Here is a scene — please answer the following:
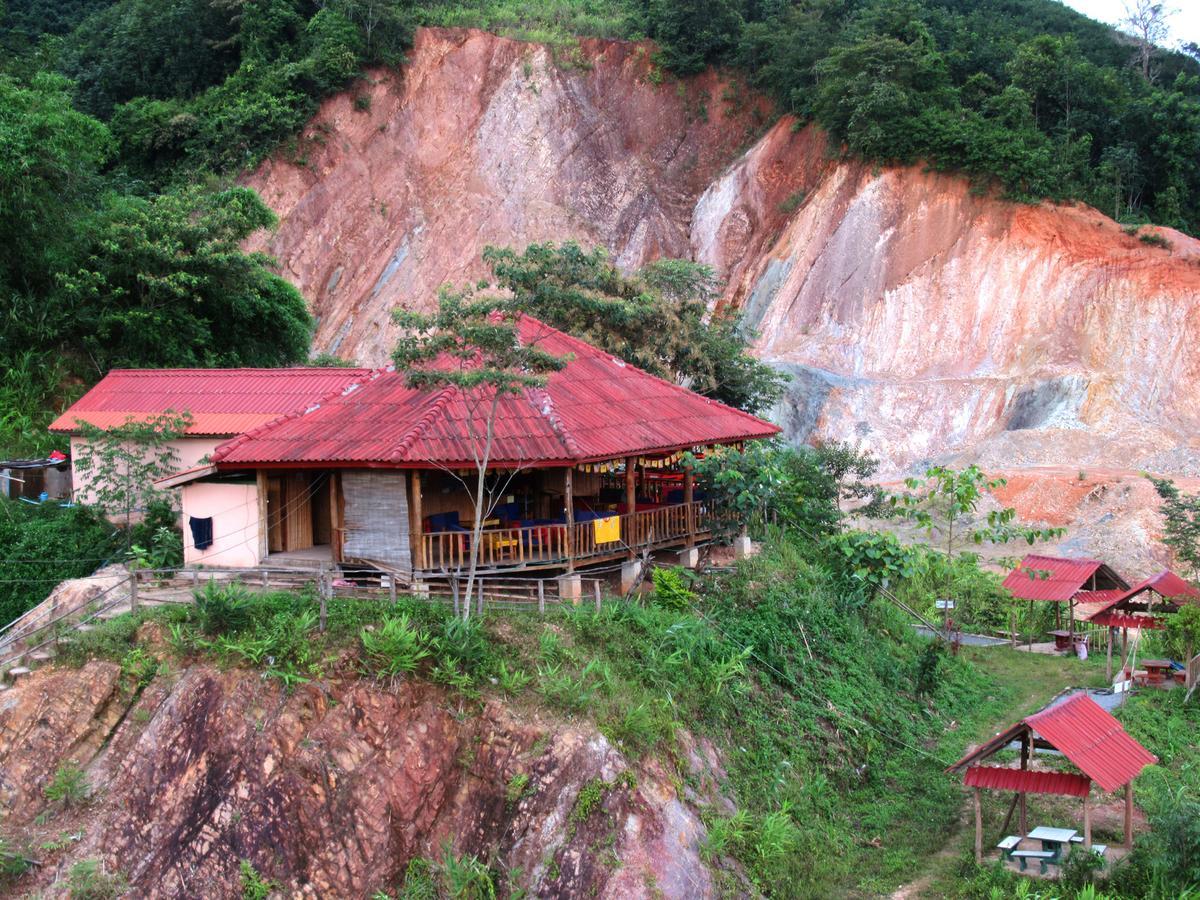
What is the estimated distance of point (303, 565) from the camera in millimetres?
17219

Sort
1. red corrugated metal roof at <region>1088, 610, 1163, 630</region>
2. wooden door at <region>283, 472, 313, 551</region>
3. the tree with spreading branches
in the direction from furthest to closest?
red corrugated metal roof at <region>1088, 610, 1163, 630</region> < wooden door at <region>283, 472, 313, 551</region> < the tree with spreading branches

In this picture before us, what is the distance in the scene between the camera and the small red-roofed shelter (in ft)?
42.6

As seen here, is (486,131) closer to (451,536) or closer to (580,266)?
(580,266)

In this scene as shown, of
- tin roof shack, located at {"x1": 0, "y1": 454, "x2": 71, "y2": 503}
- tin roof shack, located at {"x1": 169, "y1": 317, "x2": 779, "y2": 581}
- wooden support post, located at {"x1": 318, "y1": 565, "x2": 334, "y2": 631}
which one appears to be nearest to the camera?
wooden support post, located at {"x1": 318, "y1": 565, "x2": 334, "y2": 631}

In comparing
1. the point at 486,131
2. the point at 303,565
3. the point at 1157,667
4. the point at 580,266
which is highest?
the point at 486,131

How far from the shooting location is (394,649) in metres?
13.3

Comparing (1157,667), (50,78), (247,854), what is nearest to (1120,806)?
(1157,667)

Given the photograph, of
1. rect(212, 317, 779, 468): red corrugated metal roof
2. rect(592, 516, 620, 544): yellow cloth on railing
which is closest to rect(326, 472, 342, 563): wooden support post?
rect(212, 317, 779, 468): red corrugated metal roof

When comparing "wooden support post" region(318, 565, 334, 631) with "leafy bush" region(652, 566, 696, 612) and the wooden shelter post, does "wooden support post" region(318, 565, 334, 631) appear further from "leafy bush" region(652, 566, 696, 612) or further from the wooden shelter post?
the wooden shelter post

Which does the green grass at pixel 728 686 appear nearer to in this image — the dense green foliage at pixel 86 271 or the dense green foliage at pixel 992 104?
the dense green foliage at pixel 86 271

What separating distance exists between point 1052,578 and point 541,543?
485 inches

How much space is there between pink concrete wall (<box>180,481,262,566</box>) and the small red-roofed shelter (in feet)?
36.8

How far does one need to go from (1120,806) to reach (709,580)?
22.1 ft

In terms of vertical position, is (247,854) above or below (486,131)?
below
